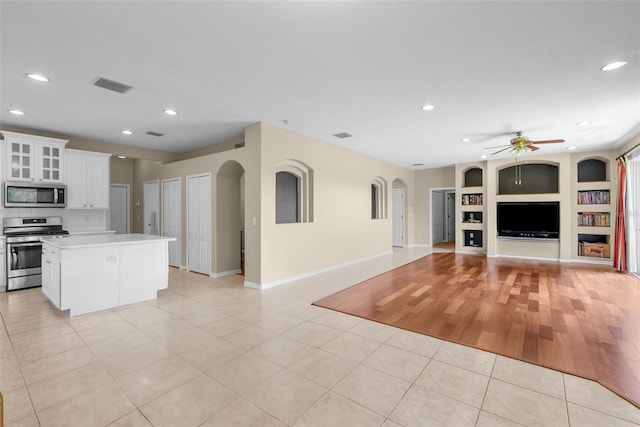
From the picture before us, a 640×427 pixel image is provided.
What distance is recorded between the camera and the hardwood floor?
9.07ft

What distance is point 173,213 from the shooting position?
273 inches

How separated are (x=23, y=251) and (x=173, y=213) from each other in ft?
8.40

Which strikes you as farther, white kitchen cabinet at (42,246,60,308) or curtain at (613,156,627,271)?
curtain at (613,156,627,271)

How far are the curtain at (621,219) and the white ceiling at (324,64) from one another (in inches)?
61.2

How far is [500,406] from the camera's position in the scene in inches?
82.3

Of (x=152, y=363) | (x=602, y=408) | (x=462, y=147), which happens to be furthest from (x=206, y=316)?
(x=462, y=147)

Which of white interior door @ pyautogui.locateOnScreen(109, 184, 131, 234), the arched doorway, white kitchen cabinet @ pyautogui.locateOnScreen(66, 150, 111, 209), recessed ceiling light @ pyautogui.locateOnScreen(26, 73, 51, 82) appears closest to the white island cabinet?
the arched doorway

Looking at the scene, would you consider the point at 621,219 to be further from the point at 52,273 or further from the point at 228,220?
the point at 52,273

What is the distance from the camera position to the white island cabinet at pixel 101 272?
376cm

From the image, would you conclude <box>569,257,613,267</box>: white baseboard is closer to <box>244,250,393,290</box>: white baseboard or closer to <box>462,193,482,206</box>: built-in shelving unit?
<box>462,193,482,206</box>: built-in shelving unit

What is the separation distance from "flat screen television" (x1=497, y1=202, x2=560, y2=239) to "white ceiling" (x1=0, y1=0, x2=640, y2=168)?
9.97 ft

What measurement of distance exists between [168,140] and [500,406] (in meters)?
6.79

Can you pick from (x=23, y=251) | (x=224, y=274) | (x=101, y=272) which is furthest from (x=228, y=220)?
(x=23, y=251)

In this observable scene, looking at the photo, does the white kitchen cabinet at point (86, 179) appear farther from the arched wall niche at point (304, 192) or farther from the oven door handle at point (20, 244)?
the arched wall niche at point (304, 192)
